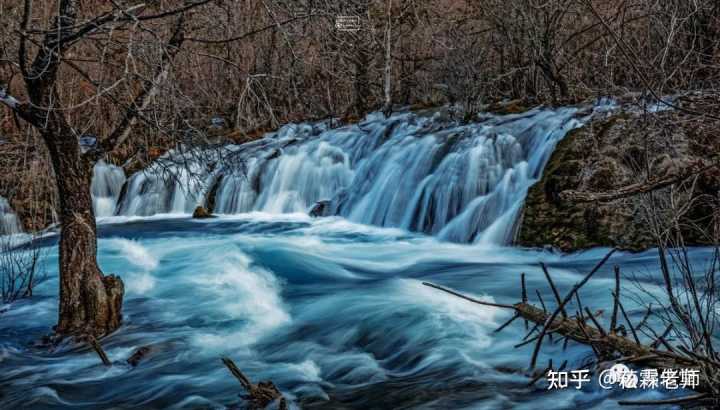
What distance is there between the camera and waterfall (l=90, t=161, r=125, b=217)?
45.7 feet

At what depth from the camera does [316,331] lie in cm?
571

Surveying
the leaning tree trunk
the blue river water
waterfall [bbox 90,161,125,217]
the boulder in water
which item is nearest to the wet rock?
the boulder in water

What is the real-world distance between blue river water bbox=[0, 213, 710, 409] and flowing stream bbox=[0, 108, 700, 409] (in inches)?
0.7

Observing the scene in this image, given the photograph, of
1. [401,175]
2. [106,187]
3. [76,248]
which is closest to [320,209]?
[401,175]

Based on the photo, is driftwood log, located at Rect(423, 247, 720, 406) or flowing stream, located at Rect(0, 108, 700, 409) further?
flowing stream, located at Rect(0, 108, 700, 409)

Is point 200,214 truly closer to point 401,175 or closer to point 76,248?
point 401,175

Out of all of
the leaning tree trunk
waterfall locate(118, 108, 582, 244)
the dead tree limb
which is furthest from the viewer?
waterfall locate(118, 108, 582, 244)

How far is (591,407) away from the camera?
3.44m

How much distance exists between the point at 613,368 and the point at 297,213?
944 cm

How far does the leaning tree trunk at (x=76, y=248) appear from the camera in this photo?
4742mm

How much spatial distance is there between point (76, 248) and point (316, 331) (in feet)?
6.63

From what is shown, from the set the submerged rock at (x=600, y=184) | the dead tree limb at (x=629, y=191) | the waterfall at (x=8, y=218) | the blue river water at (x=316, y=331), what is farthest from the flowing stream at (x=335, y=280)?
the dead tree limb at (x=629, y=191)

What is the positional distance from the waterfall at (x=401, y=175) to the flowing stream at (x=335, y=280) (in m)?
0.04

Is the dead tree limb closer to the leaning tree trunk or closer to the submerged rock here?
the leaning tree trunk
